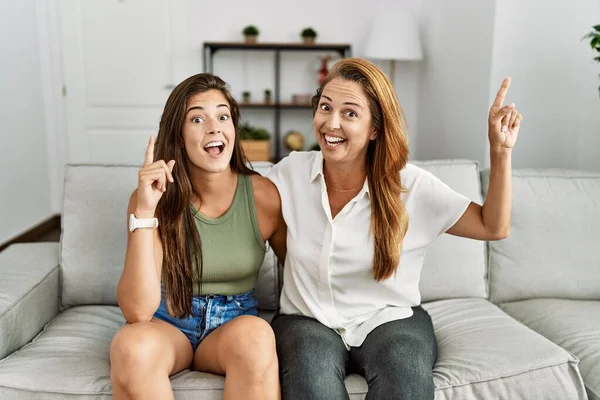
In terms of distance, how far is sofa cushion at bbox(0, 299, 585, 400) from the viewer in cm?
149

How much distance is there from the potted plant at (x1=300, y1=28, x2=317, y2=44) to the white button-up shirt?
3111 millimetres

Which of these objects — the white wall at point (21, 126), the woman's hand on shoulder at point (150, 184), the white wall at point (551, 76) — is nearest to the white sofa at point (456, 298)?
the woman's hand on shoulder at point (150, 184)

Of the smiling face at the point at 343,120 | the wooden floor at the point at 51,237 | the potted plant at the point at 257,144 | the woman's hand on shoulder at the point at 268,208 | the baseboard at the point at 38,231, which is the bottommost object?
the wooden floor at the point at 51,237

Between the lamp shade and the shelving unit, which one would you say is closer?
the lamp shade

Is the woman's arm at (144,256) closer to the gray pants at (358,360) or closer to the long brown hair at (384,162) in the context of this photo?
the gray pants at (358,360)

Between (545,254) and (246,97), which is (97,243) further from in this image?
(246,97)

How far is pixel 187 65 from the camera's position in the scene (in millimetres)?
4688

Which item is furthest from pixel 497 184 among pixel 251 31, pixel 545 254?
pixel 251 31

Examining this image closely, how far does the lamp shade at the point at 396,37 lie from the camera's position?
4008 mm

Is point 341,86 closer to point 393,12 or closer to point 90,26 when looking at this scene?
point 393,12

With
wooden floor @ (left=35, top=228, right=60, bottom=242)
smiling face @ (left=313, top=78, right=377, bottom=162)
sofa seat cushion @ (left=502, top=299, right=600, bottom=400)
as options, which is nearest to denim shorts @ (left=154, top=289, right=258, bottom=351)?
smiling face @ (left=313, top=78, right=377, bottom=162)

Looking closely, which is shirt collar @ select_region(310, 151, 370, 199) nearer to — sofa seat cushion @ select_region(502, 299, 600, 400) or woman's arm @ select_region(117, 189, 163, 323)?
woman's arm @ select_region(117, 189, 163, 323)

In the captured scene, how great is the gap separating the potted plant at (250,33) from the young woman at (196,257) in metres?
3.01

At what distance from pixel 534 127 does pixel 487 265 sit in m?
1.11
